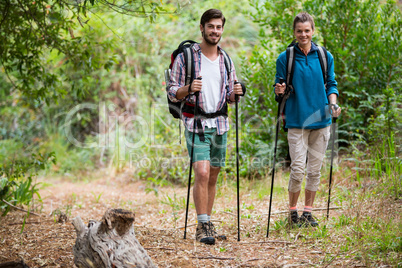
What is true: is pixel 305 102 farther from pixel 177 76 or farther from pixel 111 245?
pixel 111 245

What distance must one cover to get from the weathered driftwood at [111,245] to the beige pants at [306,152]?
5.61 ft

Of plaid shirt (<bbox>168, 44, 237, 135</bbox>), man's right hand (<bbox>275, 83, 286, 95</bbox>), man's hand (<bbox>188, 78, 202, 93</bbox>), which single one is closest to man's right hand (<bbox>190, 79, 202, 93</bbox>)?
man's hand (<bbox>188, 78, 202, 93</bbox>)

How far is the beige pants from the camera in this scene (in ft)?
12.4

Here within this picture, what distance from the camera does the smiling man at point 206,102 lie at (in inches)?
141

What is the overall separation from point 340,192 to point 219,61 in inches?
94.1

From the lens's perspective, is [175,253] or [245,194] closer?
[175,253]

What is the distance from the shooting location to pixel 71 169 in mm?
8836

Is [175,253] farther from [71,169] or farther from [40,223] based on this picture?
[71,169]

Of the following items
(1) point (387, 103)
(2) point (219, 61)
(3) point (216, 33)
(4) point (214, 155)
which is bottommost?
(4) point (214, 155)

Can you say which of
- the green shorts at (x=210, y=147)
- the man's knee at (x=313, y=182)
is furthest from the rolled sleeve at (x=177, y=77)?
the man's knee at (x=313, y=182)

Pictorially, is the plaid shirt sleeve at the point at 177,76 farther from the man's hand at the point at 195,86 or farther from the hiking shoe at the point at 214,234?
the hiking shoe at the point at 214,234

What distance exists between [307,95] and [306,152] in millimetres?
542

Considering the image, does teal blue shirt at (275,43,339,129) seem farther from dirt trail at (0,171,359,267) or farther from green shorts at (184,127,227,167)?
dirt trail at (0,171,359,267)

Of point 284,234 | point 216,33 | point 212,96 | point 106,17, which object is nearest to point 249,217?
point 284,234
